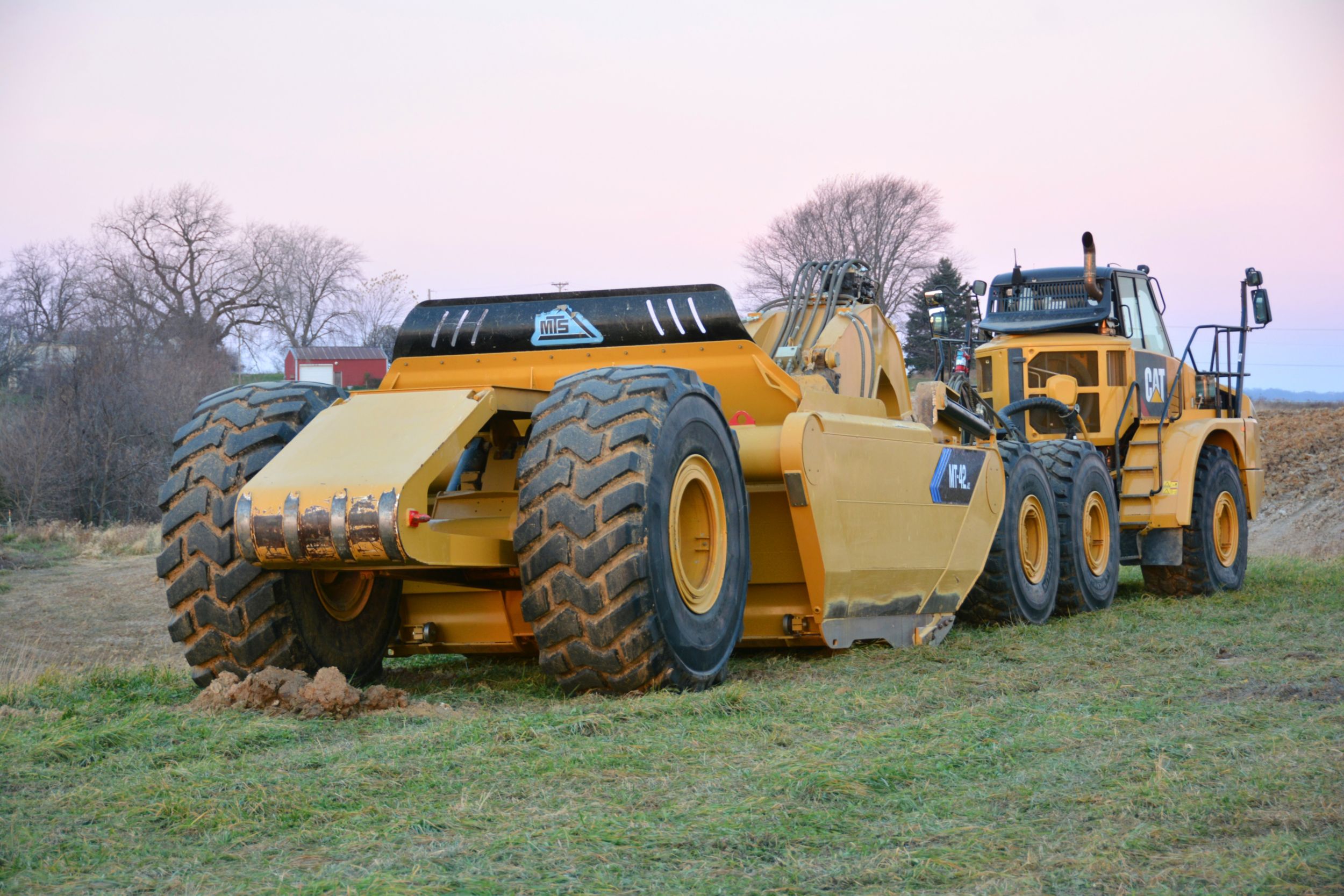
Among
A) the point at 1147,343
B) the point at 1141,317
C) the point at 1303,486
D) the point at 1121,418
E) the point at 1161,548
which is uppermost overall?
the point at 1141,317

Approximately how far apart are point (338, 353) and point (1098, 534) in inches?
1773

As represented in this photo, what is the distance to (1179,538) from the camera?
12023 mm

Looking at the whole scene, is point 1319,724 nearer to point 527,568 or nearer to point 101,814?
point 527,568

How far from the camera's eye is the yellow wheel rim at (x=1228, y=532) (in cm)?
1285

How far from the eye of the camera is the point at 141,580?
20.7 meters

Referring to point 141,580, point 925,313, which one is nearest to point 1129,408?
point 141,580

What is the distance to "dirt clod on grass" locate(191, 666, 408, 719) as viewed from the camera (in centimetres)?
539

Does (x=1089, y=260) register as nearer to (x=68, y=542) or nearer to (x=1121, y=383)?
(x=1121, y=383)

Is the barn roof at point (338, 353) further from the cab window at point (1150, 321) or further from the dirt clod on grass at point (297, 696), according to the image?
the dirt clod on grass at point (297, 696)

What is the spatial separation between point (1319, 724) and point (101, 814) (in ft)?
14.1

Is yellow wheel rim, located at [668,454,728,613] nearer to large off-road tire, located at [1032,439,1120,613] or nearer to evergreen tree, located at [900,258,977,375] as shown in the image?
large off-road tire, located at [1032,439,1120,613]

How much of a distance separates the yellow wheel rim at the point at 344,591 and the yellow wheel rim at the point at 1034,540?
5.33 metres

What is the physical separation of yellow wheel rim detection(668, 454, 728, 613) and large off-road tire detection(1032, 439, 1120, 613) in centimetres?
491

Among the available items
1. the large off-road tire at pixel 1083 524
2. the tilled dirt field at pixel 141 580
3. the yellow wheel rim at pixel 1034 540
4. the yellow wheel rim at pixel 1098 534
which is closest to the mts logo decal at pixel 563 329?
the tilled dirt field at pixel 141 580
